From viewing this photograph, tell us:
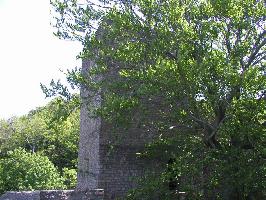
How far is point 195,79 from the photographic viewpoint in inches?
436

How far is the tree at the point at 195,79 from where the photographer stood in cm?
1124

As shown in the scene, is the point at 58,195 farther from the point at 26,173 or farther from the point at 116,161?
the point at 26,173

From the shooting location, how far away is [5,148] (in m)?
41.7

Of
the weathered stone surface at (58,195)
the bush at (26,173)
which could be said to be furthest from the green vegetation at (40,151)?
the weathered stone surface at (58,195)

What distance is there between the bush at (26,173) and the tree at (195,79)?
41.7ft

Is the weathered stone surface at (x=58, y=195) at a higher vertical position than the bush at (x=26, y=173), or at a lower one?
lower

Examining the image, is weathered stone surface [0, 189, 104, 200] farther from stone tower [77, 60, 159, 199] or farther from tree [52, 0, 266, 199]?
tree [52, 0, 266, 199]

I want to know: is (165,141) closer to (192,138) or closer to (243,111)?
(192,138)

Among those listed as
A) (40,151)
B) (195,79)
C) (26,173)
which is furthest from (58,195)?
(40,151)

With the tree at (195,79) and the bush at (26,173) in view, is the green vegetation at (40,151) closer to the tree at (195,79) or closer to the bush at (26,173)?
the bush at (26,173)

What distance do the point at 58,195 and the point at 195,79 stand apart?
20.3 feet

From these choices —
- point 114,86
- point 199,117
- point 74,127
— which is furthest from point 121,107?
point 74,127

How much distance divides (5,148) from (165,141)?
30.8 m

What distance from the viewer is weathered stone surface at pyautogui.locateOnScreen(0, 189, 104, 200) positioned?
13.7 meters
